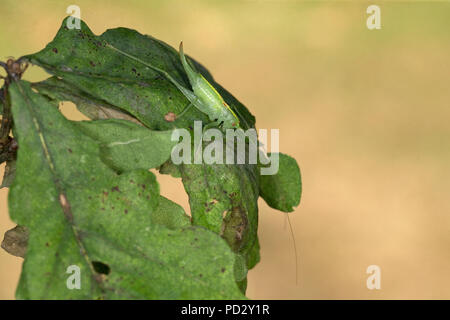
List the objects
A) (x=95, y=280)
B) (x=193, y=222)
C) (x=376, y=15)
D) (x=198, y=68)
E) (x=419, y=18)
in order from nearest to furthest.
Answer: (x=95, y=280), (x=193, y=222), (x=198, y=68), (x=376, y=15), (x=419, y=18)

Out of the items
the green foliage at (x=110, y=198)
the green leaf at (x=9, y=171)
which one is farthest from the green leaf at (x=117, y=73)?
the green leaf at (x=9, y=171)

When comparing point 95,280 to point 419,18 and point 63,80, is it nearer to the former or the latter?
point 63,80

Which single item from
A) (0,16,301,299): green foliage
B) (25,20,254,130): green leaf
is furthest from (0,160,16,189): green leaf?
(25,20,254,130): green leaf

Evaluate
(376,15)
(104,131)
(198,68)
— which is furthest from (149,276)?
(376,15)

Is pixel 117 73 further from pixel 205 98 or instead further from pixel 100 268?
pixel 100 268

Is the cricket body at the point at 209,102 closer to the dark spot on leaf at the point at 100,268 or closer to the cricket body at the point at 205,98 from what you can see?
the cricket body at the point at 205,98

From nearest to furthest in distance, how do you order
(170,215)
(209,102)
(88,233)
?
1. (88,233)
2. (170,215)
3. (209,102)

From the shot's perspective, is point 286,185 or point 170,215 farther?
point 286,185

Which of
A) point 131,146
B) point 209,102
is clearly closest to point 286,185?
point 209,102
